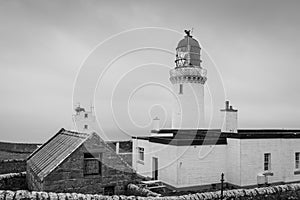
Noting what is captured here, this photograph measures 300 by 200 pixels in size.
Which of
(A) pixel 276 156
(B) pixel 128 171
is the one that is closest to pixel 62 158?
(B) pixel 128 171

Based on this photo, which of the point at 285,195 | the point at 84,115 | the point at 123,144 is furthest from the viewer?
the point at 84,115

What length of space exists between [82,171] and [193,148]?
5.84 m

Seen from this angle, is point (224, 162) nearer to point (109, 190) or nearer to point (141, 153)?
point (141, 153)

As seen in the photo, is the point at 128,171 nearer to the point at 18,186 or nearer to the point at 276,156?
the point at 18,186

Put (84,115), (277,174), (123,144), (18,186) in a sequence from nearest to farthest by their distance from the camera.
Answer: (18,186) < (277,174) < (123,144) < (84,115)

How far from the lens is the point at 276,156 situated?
16.6 meters

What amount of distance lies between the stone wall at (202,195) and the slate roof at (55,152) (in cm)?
98

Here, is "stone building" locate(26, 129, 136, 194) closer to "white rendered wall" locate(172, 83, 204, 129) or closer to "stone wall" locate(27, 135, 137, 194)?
"stone wall" locate(27, 135, 137, 194)

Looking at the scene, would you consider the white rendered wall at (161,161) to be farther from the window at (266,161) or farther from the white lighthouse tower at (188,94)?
the window at (266,161)

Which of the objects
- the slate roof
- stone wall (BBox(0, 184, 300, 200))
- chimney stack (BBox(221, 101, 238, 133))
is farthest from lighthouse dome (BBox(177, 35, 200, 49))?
stone wall (BBox(0, 184, 300, 200))

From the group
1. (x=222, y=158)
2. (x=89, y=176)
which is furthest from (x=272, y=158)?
(x=89, y=176)

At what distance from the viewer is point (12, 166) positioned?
64.0ft

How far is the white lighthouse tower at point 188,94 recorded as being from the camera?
20391 millimetres

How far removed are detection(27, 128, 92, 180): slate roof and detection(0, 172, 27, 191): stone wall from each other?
126 cm
